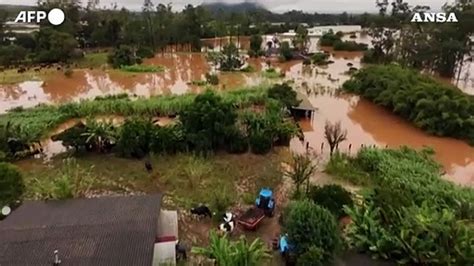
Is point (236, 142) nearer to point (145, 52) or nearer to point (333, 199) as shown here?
point (333, 199)

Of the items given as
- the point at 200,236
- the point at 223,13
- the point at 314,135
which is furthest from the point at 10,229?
the point at 223,13

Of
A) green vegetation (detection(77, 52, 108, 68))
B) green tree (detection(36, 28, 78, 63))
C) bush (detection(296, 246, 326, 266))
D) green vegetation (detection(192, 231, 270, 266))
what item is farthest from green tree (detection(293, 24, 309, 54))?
green vegetation (detection(192, 231, 270, 266))

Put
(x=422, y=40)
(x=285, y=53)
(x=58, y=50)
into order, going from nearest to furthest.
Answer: (x=422, y=40) < (x=58, y=50) < (x=285, y=53)

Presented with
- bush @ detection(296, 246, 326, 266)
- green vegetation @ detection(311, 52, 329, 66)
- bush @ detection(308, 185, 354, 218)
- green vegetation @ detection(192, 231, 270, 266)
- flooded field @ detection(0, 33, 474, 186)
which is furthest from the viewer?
green vegetation @ detection(311, 52, 329, 66)

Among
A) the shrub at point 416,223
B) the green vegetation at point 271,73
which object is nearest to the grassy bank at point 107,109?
the green vegetation at point 271,73

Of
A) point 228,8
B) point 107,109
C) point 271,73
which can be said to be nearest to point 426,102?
point 271,73

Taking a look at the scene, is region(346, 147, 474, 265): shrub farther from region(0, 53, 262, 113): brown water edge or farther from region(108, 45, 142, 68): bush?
region(108, 45, 142, 68): bush

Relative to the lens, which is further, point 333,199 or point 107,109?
point 107,109

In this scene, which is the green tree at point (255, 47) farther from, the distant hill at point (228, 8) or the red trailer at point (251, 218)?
the red trailer at point (251, 218)
